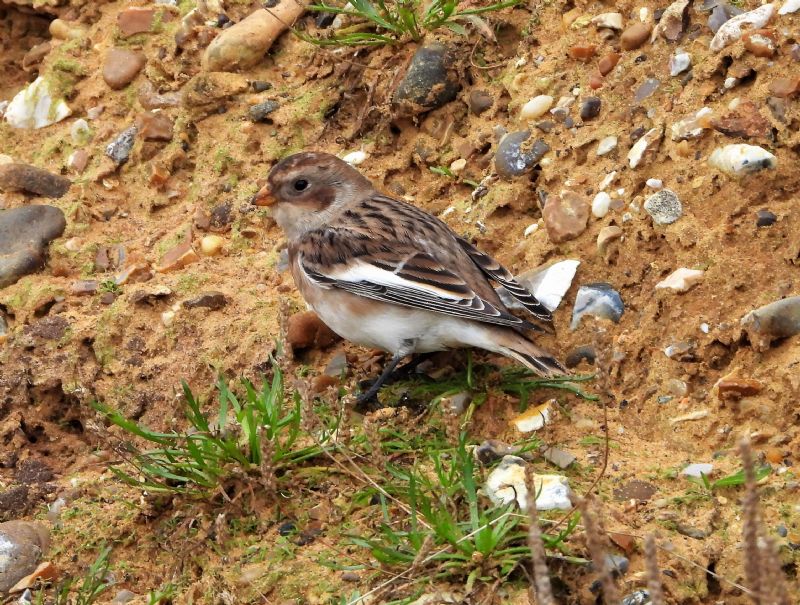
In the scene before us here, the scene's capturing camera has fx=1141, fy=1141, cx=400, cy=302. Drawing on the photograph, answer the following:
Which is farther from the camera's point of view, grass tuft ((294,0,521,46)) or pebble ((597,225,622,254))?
grass tuft ((294,0,521,46))

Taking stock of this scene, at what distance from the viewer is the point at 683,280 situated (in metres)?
4.80

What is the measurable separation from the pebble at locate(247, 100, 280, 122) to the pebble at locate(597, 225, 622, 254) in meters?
2.21

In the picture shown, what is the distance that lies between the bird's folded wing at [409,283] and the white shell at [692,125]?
116cm

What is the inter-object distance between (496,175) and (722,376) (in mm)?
1700

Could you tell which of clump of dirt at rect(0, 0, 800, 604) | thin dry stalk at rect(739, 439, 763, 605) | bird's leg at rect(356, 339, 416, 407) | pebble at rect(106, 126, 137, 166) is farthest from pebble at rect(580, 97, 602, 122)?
thin dry stalk at rect(739, 439, 763, 605)

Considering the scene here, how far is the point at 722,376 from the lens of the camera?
14.8 feet

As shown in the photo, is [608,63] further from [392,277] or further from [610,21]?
[392,277]

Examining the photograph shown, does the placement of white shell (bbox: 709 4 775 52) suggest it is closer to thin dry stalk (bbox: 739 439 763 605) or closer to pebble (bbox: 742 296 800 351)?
pebble (bbox: 742 296 800 351)

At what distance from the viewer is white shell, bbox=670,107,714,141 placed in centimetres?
513

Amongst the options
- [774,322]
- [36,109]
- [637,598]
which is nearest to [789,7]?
[774,322]

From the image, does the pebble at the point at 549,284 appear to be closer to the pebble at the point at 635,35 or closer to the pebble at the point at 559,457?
the pebble at the point at 559,457

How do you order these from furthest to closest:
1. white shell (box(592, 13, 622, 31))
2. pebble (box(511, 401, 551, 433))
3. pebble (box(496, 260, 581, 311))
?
white shell (box(592, 13, 622, 31))
pebble (box(496, 260, 581, 311))
pebble (box(511, 401, 551, 433))

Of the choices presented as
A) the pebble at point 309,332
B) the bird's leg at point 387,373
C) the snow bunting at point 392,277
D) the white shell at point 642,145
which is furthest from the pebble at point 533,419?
the white shell at point 642,145

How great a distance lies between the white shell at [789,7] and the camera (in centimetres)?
521
